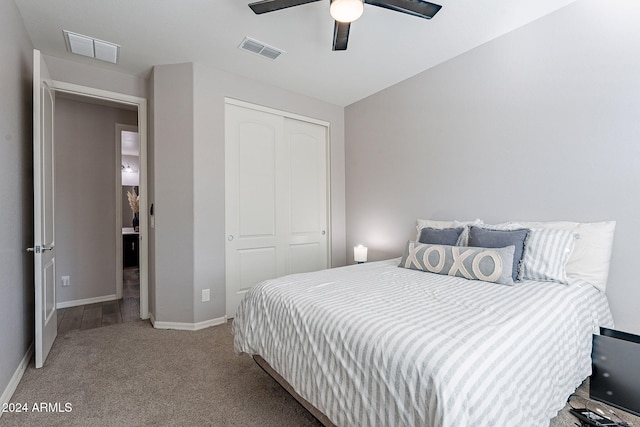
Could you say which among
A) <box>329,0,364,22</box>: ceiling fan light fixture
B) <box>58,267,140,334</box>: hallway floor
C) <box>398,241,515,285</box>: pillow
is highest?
<box>329,0,364,22</box>: ceiling fan light fixture

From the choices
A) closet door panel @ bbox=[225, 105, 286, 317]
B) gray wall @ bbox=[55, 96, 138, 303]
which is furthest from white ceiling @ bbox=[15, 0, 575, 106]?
gray wall @ bbox=[55, 96, 138, 303]

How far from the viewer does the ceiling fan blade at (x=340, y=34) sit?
78.4 inches

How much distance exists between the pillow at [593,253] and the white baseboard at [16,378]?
3.55m

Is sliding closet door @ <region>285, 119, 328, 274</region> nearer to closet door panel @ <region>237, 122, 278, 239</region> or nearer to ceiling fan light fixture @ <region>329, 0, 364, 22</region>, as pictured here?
closet door panel @ <region>237, 122, 278, 239</region>

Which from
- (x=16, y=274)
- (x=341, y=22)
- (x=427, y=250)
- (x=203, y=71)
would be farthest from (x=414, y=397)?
(x=203, y=71)

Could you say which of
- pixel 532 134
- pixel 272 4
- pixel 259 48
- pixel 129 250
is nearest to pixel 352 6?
pixel 272 4

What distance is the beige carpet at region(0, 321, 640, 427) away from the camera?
5.51 feet

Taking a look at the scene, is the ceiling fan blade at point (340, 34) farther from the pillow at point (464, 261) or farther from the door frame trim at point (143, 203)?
the door frame trim at point (143, 203)

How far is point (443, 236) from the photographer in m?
2.57

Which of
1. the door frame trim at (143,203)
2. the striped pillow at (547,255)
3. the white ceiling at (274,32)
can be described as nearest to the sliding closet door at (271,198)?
the white ceiling at (274,32)

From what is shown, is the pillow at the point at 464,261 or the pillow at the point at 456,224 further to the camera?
the pillow at the point at 456,224

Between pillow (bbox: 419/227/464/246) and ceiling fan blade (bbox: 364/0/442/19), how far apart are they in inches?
61.9

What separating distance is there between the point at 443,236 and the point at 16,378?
3131mm

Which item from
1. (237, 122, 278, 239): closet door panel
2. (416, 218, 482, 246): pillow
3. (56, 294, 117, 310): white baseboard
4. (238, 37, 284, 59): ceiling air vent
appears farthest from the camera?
(56, 294, 117, 310): white baseboard
